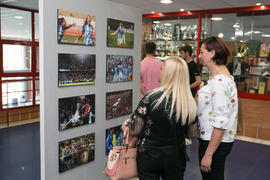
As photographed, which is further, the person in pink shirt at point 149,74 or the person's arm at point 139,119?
the person in pink shirt at point 149,74

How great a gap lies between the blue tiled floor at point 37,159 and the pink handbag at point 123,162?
64.9 inches

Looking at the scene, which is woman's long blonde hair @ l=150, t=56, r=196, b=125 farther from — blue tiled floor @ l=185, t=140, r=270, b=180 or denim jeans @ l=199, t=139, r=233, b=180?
blue tiled floor @ l=185, t=140, r=270, b=180

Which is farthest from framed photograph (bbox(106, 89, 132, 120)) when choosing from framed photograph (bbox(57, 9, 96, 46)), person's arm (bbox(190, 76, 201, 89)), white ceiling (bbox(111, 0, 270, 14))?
white ceiling (bbox(111, 0, 270, 14))

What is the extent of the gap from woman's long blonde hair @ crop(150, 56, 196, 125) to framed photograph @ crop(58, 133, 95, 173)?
105 cm

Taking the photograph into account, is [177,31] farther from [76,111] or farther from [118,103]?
[76,111]

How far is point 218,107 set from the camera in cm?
163

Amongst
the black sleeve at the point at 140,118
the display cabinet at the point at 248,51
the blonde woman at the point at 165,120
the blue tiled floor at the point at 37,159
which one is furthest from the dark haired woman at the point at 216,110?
the display cabinet at the point at 248,51

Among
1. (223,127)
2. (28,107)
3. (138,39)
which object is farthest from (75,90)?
(28,107)

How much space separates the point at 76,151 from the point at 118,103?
697mm

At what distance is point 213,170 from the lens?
70.0 inches

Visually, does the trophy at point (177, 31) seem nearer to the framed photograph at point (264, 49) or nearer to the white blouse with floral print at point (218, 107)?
the framed photograph at point (264, 49)

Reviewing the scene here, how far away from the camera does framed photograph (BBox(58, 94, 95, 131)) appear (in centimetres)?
223

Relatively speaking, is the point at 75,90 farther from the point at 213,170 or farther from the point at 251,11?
the point at 251,11

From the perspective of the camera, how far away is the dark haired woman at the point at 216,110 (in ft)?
5.36
